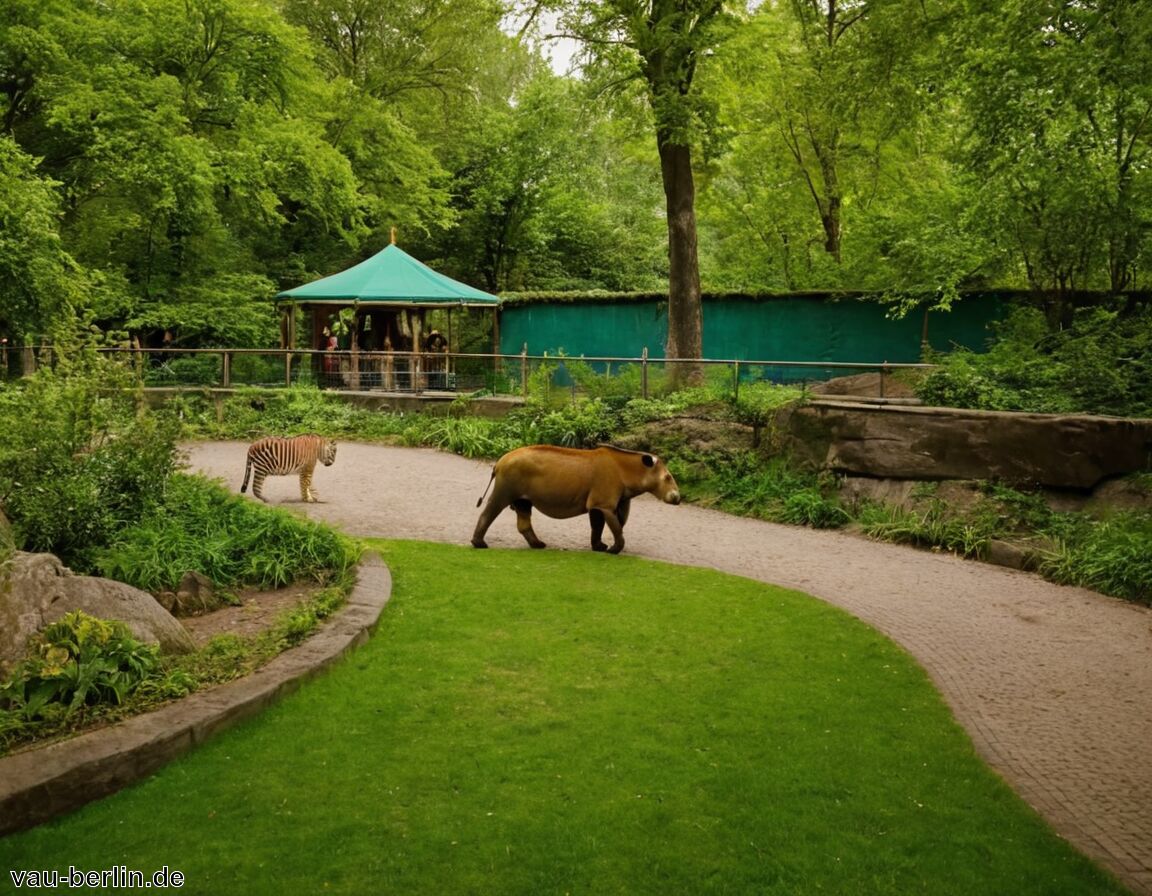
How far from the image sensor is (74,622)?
567cm

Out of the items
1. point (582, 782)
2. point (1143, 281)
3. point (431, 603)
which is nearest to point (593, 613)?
point (431, 603)

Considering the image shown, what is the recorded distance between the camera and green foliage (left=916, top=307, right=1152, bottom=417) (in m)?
12.1

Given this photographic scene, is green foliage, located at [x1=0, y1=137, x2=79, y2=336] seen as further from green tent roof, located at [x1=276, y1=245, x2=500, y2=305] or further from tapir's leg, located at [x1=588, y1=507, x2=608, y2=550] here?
tapir's leg, located at [x1=588, y1=507, x2=608, y2=550]

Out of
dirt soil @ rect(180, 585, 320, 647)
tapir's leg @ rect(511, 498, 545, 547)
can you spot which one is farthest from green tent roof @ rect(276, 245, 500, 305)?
dirt soil @ rect(180, 585, 320, 647)

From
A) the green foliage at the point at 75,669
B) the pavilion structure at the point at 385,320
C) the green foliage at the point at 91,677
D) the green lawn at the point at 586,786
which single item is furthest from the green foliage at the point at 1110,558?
the pavilion structure at the point at 385,320

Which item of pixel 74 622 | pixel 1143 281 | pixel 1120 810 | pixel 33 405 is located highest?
pixel 1143 281

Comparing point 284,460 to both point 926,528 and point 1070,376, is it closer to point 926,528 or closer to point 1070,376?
point 926,528

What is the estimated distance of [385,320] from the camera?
87.9ft

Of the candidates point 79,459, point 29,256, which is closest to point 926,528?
point 79,459

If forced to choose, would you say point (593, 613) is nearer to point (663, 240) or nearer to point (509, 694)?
point (509, 694)

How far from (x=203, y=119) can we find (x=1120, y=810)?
85.9 ft

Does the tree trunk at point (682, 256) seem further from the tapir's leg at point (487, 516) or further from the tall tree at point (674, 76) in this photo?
the tapir's leg at point (487, 516)

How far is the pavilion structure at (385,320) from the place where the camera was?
72.7ft

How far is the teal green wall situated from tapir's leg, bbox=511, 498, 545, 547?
13186 mm
